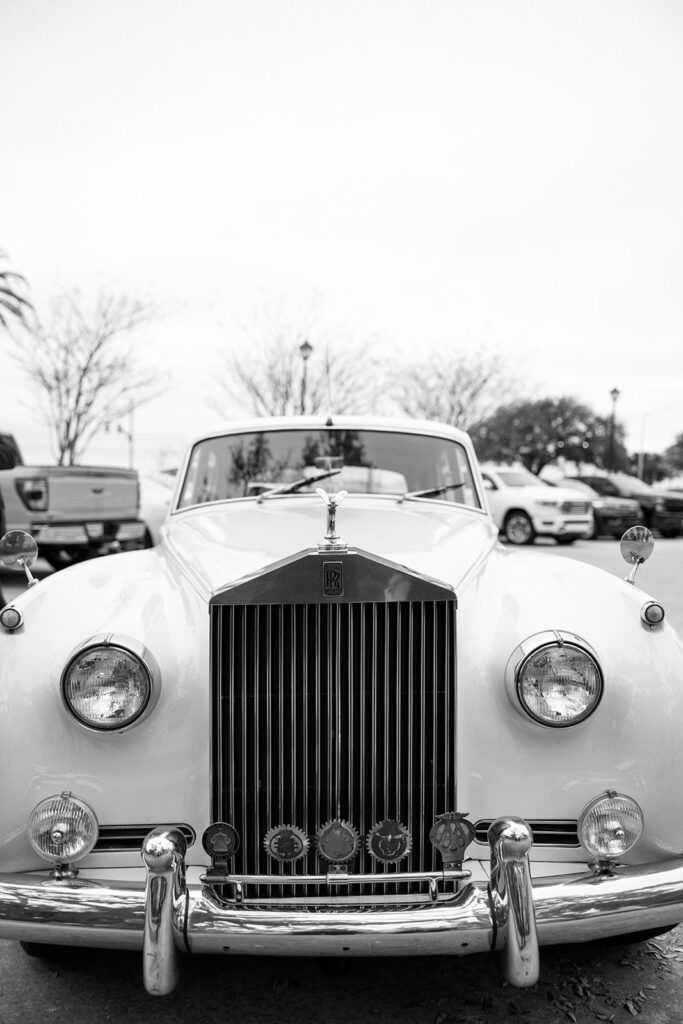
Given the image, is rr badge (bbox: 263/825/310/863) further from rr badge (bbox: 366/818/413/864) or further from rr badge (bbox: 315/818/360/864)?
rr badge (bbox: 366/818/413/864)

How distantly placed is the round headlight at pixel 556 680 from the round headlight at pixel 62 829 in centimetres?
123

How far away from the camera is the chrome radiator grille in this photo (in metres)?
2.20

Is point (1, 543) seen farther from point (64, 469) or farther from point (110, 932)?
point (64, 469)

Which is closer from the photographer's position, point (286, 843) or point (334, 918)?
point (334, 918)

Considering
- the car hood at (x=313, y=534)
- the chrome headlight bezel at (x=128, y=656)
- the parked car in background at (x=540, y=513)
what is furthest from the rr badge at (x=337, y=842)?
the parked car in background at (x=540, y=513)

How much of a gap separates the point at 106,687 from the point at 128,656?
0.35 ft

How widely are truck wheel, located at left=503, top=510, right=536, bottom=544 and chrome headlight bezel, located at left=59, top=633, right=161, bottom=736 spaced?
15962 mm

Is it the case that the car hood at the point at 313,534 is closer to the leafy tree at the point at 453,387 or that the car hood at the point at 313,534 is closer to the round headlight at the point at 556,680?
the round headlight at the point at 556,680

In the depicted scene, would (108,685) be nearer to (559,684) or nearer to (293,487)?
(559,684)

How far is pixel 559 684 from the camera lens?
2.25m

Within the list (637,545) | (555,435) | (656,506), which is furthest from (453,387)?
(555,435)

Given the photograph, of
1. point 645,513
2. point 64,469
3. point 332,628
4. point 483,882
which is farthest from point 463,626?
point 645,513

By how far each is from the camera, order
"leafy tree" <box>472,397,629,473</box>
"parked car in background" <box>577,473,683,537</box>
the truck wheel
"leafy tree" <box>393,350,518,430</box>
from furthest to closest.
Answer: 1. "leafy tree" <box>472,397,629,473</box>
2. "leafy tree" <box>393,350,518,430</box>
3. "parked car in background" <box>577,473,683,537</box>
4. the truck wheel

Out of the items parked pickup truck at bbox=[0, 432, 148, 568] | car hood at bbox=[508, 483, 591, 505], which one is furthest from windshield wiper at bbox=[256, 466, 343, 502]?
car hood at bbox=[508, 483, 591, 505]
